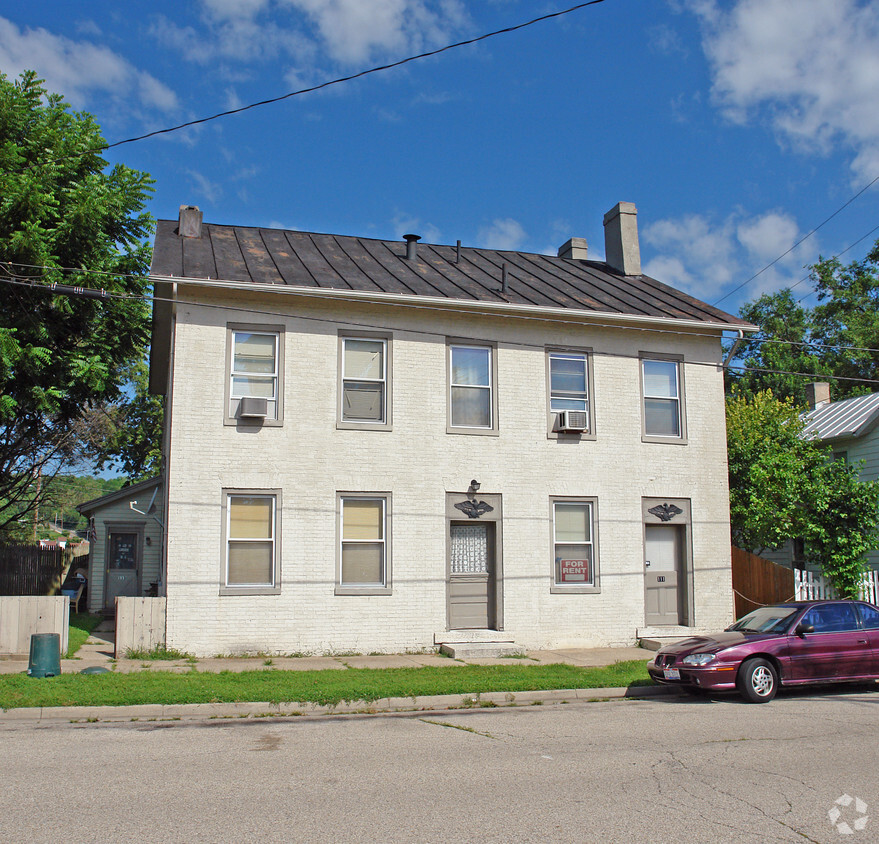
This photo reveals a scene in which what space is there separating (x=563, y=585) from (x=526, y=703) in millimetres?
5456

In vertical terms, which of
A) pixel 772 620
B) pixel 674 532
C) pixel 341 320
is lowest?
pixel 772 620

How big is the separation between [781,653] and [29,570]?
2164cm

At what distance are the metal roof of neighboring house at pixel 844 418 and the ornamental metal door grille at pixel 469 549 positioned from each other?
1222 cm

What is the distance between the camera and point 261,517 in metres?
15.3

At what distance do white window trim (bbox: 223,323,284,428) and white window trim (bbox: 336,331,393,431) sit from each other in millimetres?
1087

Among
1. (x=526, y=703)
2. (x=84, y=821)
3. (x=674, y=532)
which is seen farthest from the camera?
(x=674, y=532)

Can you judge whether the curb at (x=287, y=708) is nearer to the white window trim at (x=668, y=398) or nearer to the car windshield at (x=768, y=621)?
the car windshield at (x=768, y=621)

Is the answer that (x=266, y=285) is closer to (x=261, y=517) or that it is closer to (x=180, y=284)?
(x=180, y=284)

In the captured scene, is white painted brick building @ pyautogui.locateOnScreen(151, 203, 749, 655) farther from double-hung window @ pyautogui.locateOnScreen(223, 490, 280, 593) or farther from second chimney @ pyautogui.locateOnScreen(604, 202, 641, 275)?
second chimney @ pyautogui.locateOnScreen(604, 202, 641, 275)

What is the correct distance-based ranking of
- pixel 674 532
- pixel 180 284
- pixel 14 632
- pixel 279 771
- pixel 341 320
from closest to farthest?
pixel 279 771
pixel 14 632
pixel 180 284
pixel 341 320
pixel 674 532

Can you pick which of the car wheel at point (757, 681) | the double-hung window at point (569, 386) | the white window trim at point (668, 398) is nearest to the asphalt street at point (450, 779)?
the car wheel at point (757, 681)

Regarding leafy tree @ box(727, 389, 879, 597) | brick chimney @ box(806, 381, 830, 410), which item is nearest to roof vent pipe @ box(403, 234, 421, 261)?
leafy tree @ box(727, 389, 879, 597)

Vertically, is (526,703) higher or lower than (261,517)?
lower

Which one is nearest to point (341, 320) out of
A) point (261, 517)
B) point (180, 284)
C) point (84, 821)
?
point (180, 284)
